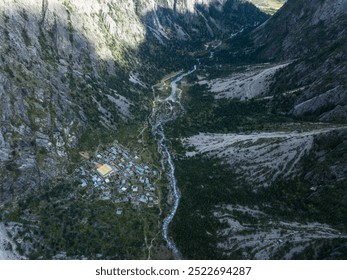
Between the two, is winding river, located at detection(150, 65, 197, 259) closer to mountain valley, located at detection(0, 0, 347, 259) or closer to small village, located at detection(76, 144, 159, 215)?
mountain valley, located at detection(0, 0, 347, 259)

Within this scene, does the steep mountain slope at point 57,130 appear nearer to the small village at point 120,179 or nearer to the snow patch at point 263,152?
the small village at point 120,179

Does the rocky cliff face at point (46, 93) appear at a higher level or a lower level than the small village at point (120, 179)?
higher

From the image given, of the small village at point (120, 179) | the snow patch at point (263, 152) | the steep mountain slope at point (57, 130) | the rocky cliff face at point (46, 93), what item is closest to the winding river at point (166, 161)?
the steep mountain slope at point (57, 130)

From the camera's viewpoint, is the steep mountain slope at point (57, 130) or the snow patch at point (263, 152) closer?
the steep mountain slope at point (57, 130)

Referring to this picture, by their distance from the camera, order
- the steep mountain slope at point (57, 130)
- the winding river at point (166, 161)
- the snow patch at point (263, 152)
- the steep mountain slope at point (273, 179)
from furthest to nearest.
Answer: the snow patch at point (263, 152), the winding river at point (166, 161), the steep mountain slope at point (57, 130), the steep mountain slope at point (273, 179)

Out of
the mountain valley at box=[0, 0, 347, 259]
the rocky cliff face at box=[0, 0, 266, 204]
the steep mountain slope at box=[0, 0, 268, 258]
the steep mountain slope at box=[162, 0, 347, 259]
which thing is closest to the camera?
the steep mountain slope at box=[162, 0, 347, 259]

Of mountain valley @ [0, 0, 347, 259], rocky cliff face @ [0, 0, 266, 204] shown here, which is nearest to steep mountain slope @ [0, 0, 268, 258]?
rocky cliff face @ [0, 0, 266, 204]

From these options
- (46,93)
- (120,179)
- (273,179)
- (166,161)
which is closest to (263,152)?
(273,179)

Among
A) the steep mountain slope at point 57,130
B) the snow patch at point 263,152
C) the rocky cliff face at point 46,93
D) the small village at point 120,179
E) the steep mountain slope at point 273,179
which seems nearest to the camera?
the steep mountain slope at point 273,179

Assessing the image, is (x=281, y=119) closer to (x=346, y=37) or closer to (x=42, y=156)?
(x=346, y=37)

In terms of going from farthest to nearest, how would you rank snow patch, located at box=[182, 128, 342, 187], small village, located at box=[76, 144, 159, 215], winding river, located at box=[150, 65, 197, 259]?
snow patch, located at box=[182, 128, 342, 187]
small village, located at box=[76, 144, 159, 215]
winding river, located at box=[150, 65, 197, 259]

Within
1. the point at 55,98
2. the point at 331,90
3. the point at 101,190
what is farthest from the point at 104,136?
the point at 331,90
